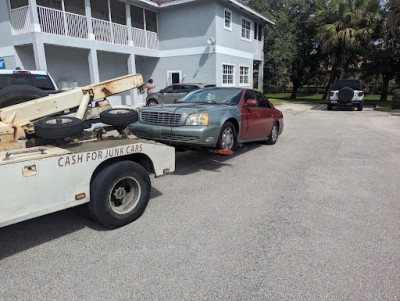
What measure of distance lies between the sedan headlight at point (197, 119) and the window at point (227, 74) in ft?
47.6

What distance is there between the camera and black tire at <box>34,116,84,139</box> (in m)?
3.15

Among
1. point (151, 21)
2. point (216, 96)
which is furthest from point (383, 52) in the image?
point (216, 96)

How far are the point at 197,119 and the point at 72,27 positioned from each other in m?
12.4

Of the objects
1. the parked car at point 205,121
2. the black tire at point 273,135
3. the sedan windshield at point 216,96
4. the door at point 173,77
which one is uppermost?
the door at point 173,77

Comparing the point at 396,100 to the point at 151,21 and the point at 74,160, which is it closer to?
the point at 151,21

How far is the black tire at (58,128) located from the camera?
315 centimetres

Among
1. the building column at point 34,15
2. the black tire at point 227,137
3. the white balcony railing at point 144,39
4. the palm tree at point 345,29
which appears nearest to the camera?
the black tire at point 227,137

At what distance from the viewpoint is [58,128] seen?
317 centimetres

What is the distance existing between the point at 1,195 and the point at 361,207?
4.35 metres

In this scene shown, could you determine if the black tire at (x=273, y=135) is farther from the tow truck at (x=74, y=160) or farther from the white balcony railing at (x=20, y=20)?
the white balcony railing at (x=20, y=20)

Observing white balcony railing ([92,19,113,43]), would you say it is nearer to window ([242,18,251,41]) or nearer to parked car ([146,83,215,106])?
parked car ([146,83,215,106])

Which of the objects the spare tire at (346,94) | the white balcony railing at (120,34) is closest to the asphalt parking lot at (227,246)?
the white balcony railing at (120,34)

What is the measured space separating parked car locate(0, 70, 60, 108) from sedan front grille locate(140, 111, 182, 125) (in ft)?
5.81

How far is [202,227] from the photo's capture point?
3.65m
